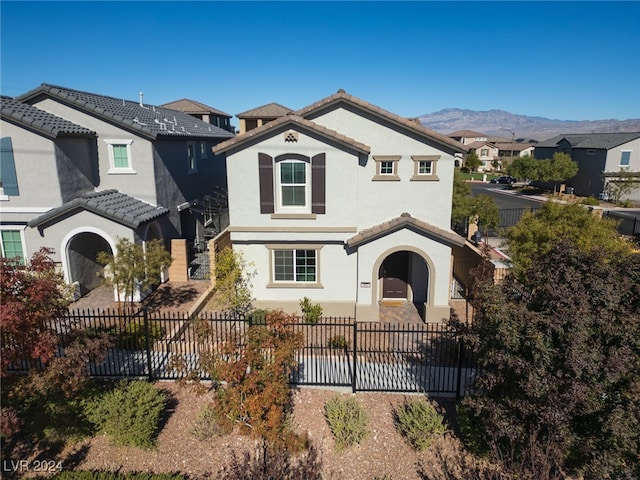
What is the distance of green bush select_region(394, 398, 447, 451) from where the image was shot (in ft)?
32.9

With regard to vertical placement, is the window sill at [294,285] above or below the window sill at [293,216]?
below

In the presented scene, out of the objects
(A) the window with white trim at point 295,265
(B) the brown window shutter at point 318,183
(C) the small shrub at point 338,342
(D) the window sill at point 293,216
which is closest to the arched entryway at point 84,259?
(A) the window with white trim at point 295,265

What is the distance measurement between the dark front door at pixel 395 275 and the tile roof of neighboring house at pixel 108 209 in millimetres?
10595

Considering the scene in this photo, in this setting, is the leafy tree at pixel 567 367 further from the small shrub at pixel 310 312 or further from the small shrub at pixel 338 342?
the small shrub at pixel 310 312

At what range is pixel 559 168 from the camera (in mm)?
48969

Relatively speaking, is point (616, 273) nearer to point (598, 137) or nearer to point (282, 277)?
point (282, 277)

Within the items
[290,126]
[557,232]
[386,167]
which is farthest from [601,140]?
[290,126]

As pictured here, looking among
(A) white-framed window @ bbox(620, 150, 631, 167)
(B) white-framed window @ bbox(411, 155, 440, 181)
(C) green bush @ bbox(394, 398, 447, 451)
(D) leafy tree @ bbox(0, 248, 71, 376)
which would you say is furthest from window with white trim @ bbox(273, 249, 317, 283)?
(A) white-framed window @ bbox(620, 150, 631, 167)

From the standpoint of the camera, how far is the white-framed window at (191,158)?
24344mm

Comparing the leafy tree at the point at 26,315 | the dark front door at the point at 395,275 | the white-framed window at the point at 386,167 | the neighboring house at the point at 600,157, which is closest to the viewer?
the leafy tree at the point at 26,315

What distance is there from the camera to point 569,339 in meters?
7.70

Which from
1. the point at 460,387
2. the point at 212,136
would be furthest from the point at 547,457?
the point at 212,136

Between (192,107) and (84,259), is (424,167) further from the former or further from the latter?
(192,107)

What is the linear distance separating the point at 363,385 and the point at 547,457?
5.10m
